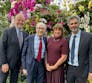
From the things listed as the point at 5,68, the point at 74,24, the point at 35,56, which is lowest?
the point at 5,68

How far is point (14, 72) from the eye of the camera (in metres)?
7.82

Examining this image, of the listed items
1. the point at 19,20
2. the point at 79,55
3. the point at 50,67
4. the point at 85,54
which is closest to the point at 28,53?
the point at 50,67

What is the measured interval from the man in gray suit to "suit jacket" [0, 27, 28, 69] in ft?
3.23

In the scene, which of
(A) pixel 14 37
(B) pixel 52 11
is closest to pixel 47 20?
(B) pixel 52 11

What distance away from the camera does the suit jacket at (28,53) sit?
7.46 m

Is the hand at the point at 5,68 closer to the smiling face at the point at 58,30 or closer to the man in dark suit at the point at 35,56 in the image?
the man in dark suit at the point at 35,56

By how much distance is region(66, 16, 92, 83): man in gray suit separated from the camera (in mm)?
7164

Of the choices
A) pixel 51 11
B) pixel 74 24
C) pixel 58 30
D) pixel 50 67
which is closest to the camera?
pixel 74 24

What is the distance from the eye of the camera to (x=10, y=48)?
7.58 metres

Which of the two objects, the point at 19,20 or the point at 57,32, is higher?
the point at 19,20

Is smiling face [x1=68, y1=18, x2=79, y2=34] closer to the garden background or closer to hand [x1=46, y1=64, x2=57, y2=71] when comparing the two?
hand [x1=46, y1=64, x2=57, y2=71]

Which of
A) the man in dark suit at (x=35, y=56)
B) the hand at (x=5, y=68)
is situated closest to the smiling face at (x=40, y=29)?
the man in dark suit at (x=35, y=56)

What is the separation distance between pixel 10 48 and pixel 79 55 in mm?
1259

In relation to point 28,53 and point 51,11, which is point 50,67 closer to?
point 28,53
